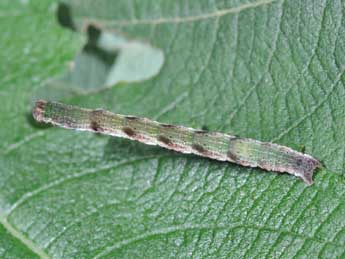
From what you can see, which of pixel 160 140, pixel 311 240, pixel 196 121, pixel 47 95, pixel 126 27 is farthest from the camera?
pixel 47 95

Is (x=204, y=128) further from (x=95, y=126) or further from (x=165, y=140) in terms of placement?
(x=95, y=126)

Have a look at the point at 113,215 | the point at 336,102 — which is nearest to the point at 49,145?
the point at 113,215

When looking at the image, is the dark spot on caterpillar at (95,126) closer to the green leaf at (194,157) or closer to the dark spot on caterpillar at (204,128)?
the green leaf at (194,157)

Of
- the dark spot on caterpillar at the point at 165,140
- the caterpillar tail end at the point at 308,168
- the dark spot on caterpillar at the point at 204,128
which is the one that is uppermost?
the dark spot on caterpillar at the point at 204,128

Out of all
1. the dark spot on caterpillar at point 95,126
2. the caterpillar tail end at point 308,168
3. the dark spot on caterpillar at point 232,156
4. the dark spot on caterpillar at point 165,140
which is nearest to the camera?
the caterpillar tail end at point 308,168

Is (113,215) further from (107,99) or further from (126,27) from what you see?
(126,27)

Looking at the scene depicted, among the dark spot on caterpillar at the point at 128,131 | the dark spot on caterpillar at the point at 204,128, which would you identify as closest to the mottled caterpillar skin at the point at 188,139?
the dark spot on caterpillar at the point at 128,131
